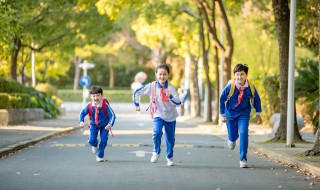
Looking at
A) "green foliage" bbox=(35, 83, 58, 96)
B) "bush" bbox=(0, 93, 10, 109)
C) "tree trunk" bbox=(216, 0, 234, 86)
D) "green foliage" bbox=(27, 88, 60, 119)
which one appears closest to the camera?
"bush" bbox=(0, 93, 10, 109)

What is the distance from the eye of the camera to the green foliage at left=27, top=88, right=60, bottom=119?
3784cm

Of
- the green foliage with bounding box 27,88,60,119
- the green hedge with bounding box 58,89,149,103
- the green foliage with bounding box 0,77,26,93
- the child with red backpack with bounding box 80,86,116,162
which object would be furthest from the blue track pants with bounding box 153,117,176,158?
the green hedge with bounding box 58,89,149,103

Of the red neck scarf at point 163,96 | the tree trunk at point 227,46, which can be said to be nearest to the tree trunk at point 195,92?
the tree trunk at point 227,46

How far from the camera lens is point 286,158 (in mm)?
14875


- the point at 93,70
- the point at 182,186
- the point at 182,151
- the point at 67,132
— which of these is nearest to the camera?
the point at 182,186

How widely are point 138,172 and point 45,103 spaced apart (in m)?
27.6

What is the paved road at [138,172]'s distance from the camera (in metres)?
10.8

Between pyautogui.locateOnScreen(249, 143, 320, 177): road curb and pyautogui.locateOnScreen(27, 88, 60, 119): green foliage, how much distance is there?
19987 mm

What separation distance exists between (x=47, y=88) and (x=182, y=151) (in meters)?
29.1

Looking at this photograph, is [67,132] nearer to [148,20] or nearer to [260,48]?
[148,20]

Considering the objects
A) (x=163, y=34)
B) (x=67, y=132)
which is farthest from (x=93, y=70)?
(x=67, y=132)

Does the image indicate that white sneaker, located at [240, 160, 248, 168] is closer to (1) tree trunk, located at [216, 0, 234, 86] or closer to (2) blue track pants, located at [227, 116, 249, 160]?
(2) blue track pants, located at [227, 116, 249, 160]

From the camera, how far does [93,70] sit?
287 feet

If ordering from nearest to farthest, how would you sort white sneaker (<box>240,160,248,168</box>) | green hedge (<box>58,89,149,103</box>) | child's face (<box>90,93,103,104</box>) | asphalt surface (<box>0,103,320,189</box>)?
1. asphalt surface (<box>0,103,320,189</box>)
2. white sneaker (<box>240,160,248,168</box>)
3. child's face (<box>90,93,103,104</box>)
4. green hedge (<box>58,89,149,103</box>)
